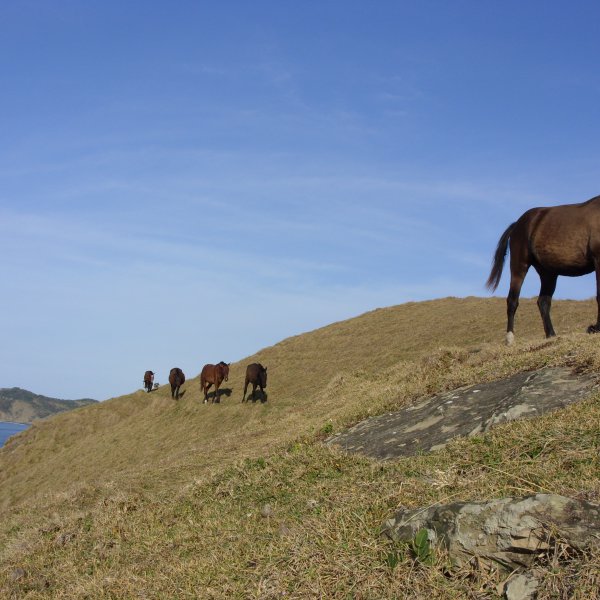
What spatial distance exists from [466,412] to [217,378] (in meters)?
26.9

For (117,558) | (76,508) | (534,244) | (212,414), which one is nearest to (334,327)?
(212,414)

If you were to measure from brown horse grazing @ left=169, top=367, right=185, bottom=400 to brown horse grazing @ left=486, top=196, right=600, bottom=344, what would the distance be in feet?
90.8

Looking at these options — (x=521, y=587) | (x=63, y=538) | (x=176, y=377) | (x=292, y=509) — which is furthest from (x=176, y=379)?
(x=521, y=587)

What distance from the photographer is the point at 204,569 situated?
21.7ft

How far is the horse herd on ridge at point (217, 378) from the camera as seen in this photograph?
109 feet

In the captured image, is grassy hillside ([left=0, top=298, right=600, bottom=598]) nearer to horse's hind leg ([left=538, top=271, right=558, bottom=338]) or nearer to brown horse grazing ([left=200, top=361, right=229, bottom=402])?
horse's hind leg ([left=538, top=271, right=558, bottom=338])

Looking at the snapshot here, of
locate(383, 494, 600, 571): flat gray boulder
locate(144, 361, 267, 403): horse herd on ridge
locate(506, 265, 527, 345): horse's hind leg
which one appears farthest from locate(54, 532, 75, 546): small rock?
locate(144, 361, 267, 403): horse herd on ridge

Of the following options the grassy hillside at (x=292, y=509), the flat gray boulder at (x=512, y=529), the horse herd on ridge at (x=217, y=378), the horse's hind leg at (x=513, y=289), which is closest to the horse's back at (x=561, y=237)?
the horse's hind leg at (x=513, y=289)

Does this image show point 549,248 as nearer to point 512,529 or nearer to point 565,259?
point 565,259

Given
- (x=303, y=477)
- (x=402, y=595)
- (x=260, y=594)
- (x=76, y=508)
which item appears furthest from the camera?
(x=76, y=508)

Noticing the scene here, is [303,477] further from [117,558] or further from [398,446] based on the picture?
[117,558]

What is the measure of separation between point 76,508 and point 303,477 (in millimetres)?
5254

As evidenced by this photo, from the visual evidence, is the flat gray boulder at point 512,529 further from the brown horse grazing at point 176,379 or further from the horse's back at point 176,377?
the horse's back at point 176,377

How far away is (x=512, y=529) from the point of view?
507 centimetres
